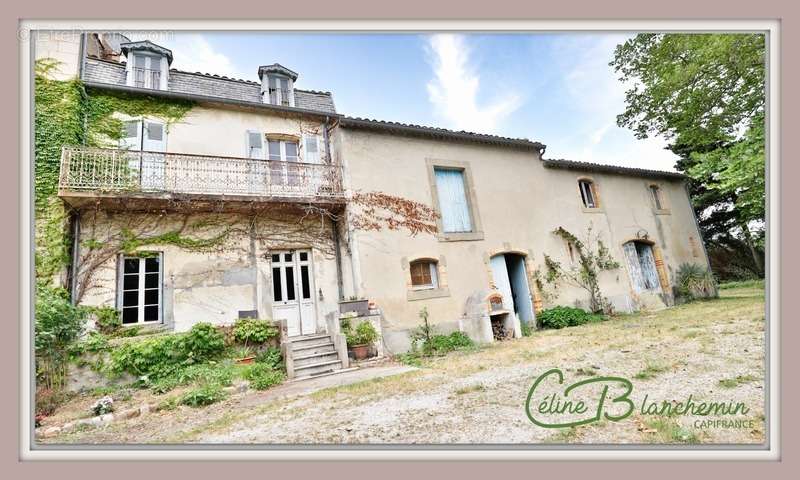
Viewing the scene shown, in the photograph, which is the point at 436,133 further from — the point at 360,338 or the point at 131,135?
the point at 131,135

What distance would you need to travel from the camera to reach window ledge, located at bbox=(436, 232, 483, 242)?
8422mm

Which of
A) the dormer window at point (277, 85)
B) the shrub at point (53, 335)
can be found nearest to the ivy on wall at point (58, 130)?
the shrub at point (53, 335)

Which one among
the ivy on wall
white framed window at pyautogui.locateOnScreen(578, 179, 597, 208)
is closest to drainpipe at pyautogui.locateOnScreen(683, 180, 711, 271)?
white framed window at pyautogui.locateOnScreen(578, 179, 597, 208)

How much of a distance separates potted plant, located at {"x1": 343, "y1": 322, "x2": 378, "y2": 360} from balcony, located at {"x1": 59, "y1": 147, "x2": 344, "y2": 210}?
283 cm

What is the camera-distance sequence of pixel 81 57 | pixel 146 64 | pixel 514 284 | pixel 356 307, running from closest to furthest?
1. pixel 81 57
2. pixel 356 307
3. pixel 146 64
4. pixel 514 284

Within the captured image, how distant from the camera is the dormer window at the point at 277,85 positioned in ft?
27.9

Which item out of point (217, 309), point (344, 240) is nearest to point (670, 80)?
point (344, 240)

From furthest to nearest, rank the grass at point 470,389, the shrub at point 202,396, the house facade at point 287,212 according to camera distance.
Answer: the house facade at point 287,212 < the shrub at point 202,396 < the grass at point 470,389

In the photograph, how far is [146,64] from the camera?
24.9ft

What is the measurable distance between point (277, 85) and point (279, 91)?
15 centimetres

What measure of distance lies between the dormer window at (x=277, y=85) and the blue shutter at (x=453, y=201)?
4218 millimetres

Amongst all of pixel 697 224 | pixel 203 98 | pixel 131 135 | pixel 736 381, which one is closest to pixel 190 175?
pixel 131 135

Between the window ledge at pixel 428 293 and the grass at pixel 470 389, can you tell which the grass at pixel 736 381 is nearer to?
the grass at pixel 470 389

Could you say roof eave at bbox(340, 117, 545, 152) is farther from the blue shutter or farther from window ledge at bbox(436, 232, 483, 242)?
window ledge at bbox(436, 232, 483, 242)
